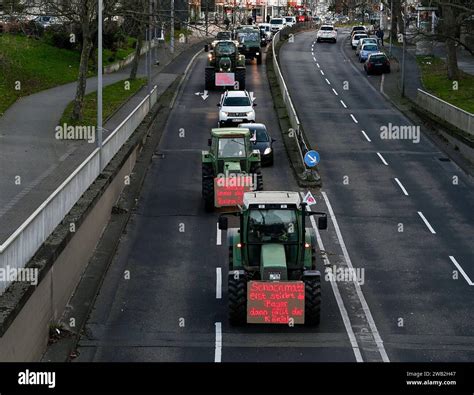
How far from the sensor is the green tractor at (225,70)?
6425 cm

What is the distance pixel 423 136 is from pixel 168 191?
16.6 metres

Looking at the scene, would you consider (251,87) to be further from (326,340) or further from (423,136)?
(326,340)

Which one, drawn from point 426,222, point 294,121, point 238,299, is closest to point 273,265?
point 238,299

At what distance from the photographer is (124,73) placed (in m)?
71.1

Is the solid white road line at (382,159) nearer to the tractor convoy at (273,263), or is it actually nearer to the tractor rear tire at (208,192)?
the tractor rear tire at (208,192)

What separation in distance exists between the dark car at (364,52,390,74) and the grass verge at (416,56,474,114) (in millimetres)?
2571

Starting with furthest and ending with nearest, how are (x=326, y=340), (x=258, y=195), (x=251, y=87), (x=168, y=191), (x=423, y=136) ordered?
(x=251, y=87) < (x=423, y=136) < (x=168, y=191) < (x=258, y=195) < (x=326, y=340)

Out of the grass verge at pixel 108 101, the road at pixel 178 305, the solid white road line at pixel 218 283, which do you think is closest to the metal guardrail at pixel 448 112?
the road at pixel 178 305

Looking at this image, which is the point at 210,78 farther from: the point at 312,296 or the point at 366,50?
the point at 312,296

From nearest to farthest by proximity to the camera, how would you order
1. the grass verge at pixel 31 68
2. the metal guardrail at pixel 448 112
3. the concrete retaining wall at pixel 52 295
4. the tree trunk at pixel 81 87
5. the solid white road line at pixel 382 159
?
the concrete retaining wall at pixel 52 295
the solid white road line at pixel 382 159
the tree trunk at pixel 81 87
the metal guardrail at pixel 448 112
the grass verge at pixel 31 68

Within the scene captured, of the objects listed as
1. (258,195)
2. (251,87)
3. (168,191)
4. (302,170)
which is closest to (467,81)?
(251,87)

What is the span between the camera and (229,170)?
3319 centimetres

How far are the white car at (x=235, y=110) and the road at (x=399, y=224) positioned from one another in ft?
10.4

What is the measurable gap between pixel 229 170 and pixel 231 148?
4.10ft
